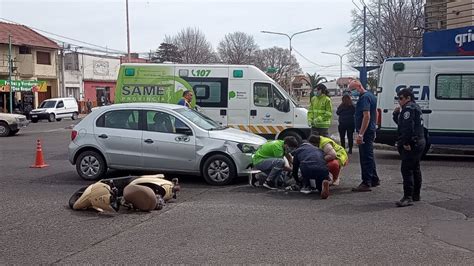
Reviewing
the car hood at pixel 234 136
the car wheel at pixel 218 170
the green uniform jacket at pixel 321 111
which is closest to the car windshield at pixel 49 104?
the green uniform jacket at pixel 321 111

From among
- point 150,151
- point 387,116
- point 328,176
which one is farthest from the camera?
point 387,116

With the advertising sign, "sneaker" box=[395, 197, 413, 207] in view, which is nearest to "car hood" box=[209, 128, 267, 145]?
"sneaker" box=[395, 197, 413, 207]

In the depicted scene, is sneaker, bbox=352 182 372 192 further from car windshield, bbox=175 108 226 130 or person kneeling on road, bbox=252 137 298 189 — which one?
car windshield, bbox=175 108 226 130

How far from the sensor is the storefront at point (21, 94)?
1841 inches

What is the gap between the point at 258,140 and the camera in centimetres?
1077

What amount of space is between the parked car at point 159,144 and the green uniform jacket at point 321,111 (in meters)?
2.20

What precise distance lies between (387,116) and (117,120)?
7.05m

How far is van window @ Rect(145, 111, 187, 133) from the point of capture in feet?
34.2

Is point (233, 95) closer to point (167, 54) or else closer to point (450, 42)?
point (450, 42)

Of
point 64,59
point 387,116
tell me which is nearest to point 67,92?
point 64,59

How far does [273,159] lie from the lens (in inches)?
384

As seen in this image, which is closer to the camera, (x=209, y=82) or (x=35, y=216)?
(x=35, y=216)

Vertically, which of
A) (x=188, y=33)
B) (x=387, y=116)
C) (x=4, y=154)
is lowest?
(x=4, y=154)

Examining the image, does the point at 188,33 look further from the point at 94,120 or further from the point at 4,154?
the point at 94,120
